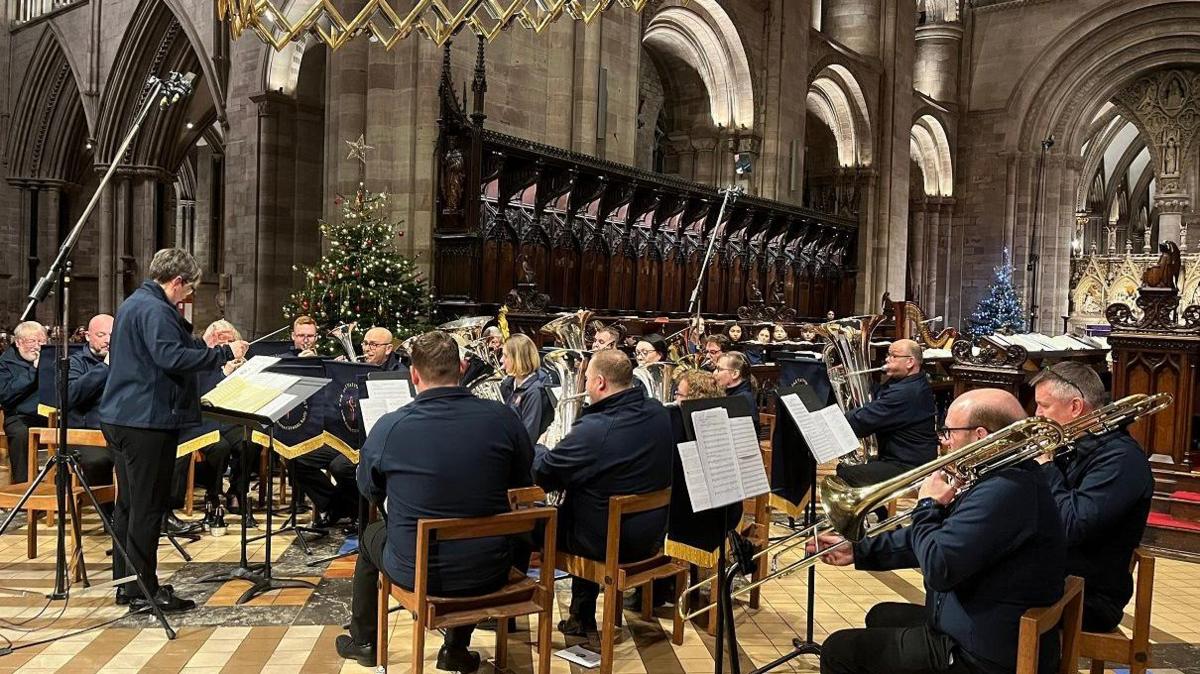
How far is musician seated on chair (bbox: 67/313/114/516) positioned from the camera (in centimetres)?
538

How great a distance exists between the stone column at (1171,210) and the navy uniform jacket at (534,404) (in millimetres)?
26304

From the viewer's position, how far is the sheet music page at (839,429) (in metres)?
4.17

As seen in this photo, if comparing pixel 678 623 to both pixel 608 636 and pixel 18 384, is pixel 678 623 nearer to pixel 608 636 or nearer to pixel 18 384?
pixel 608 636

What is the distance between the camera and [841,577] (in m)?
5.39

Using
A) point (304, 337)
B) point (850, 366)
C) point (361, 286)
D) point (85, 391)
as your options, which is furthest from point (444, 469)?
point (361, 286)

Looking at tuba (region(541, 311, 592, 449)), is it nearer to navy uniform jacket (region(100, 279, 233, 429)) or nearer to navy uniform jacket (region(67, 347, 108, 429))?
navy uniform jacket (region(100, 279, 233, 429))

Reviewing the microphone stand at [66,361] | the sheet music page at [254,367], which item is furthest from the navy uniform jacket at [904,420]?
the microphone stand at [66,361]

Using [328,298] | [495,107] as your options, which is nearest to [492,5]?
[328,298]

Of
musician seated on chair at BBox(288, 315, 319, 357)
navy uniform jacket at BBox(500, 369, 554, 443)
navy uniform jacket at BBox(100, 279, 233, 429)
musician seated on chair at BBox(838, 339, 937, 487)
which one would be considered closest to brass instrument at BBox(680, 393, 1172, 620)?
navy uniform jacket at BBox(500, 369, 554, 443)

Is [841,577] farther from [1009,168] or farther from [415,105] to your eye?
[1009,168]

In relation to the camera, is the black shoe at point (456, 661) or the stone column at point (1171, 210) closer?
the black shoe at point (456, 661)

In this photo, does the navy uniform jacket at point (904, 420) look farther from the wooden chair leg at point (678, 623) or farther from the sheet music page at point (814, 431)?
the wooden chair leg at point (678, 623)

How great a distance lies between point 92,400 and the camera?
5.52 m

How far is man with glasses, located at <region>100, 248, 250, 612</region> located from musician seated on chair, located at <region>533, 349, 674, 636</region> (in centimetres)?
174
